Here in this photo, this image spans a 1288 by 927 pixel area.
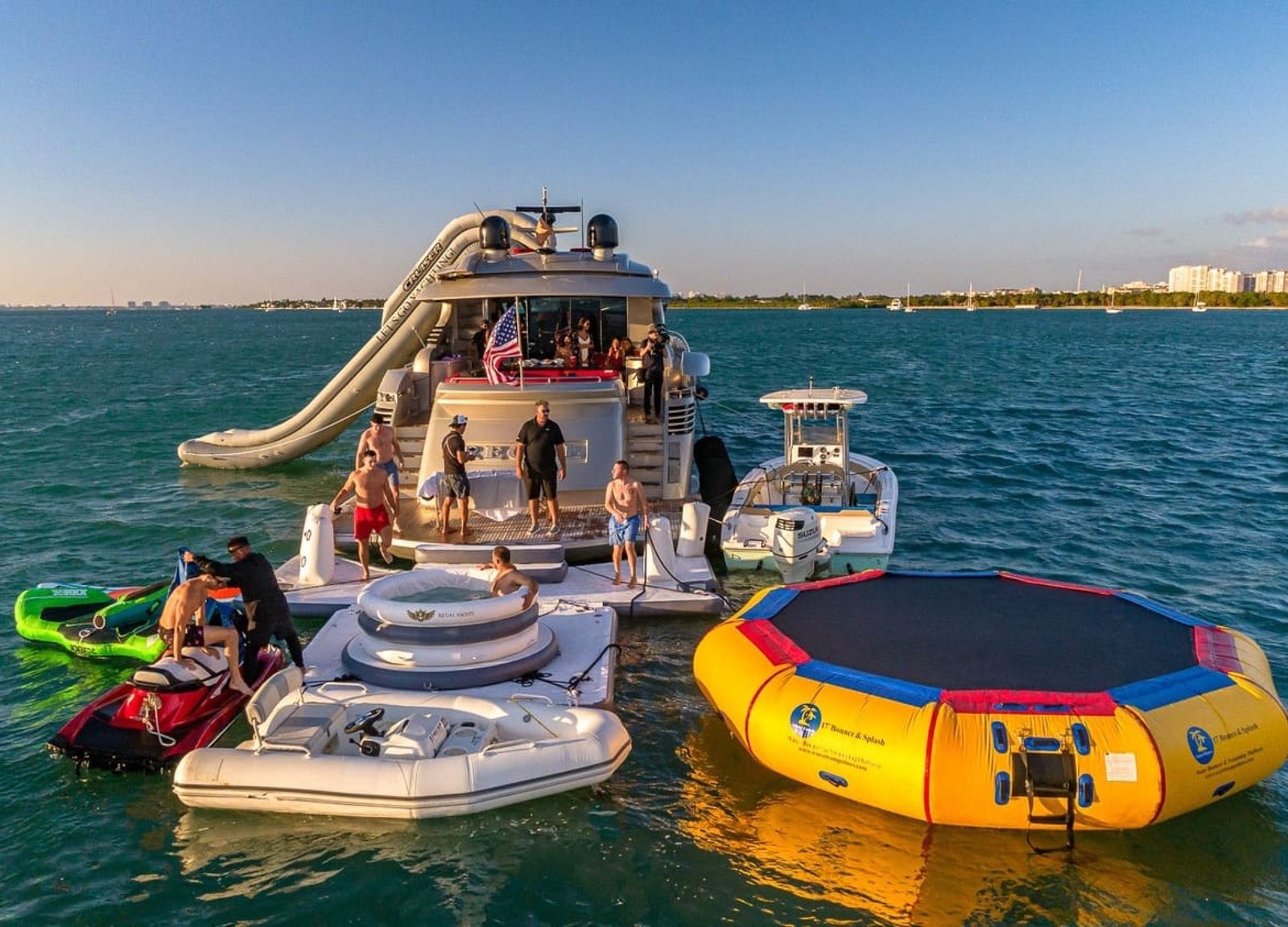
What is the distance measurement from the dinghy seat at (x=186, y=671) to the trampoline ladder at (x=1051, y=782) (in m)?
6.74

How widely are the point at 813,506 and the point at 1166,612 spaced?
232 inches

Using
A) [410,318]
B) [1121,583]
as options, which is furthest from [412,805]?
[410,318]

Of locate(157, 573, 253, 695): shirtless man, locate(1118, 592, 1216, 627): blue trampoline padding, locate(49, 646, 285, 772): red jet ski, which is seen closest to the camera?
locate(49, 646, 285, 772): red jet ski

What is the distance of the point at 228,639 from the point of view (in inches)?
315

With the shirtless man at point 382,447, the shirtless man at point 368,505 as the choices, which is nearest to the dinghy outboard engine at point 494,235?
the shirtless man at point 382,447

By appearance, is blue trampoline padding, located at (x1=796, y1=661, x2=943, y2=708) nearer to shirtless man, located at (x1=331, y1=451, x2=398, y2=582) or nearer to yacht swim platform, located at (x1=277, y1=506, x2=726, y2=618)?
yacht swim platform, located at (x1=277, y1=506, x2=726, y2=618)

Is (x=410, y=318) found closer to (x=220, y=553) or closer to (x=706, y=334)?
(x=220, y=553)

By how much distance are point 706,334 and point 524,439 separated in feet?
327

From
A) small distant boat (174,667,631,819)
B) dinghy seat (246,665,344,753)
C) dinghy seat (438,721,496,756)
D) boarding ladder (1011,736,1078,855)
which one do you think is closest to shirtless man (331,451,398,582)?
dinghy seat (246,665,344,753)

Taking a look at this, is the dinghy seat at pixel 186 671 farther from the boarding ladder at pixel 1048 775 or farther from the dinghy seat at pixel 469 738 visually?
the boarding ladder at pixel 1048 775

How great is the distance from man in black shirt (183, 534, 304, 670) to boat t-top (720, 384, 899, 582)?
20.7ft

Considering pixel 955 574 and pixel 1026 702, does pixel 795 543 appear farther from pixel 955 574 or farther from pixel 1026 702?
pixel 1026 702

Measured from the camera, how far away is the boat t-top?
1202cm

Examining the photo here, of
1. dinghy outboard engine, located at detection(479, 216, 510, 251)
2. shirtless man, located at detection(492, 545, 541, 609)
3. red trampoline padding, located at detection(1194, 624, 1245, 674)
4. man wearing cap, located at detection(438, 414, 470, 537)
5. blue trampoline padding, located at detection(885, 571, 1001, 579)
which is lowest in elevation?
red trampoline padding, located at detection(1194, 624, 1245, 674)
